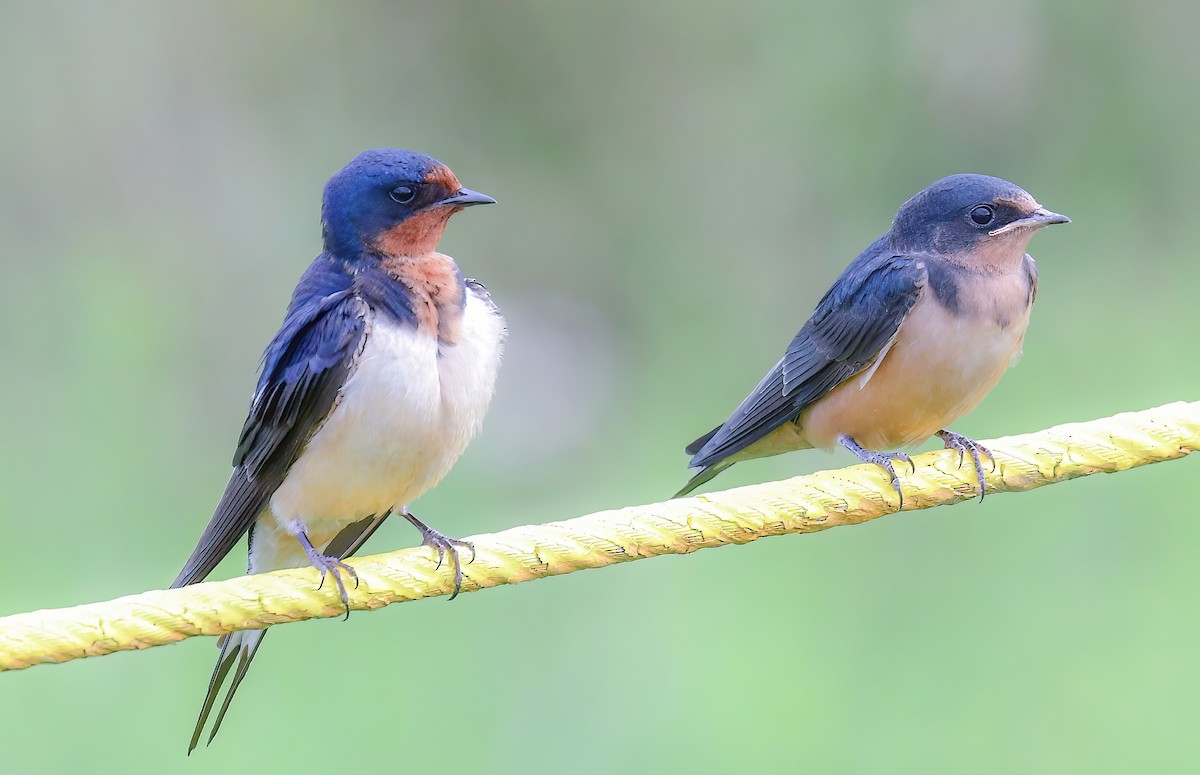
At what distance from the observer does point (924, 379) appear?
289 cm

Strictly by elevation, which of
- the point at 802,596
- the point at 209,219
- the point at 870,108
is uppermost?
the point at 870,108

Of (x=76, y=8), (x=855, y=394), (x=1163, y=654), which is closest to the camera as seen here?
(x=855, y=394)

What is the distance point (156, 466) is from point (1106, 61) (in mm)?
4327

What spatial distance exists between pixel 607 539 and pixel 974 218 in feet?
3.80

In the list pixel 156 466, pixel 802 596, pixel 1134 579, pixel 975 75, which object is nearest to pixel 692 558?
pixel 802 596

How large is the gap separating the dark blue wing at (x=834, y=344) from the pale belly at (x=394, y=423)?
560 millimetres

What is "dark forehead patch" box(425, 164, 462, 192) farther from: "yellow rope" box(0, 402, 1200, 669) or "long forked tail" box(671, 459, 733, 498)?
"long forked tail" box(671, 459, 733, 498)

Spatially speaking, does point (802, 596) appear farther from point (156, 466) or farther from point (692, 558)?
point (156, 466)

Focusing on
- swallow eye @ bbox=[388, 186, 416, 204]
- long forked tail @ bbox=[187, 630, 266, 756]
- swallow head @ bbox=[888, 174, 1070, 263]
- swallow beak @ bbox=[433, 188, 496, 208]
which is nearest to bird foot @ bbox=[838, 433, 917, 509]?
swallow head @ bbox=[888, 174, 1070, 263]

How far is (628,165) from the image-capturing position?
274 inches

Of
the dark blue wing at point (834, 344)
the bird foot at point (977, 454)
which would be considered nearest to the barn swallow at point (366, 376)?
the dark blue wing at point (834, 344)

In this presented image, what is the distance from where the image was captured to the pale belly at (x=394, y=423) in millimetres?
2596

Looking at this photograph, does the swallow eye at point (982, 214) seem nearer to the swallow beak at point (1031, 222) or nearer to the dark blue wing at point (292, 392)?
the swallow beak at point (1031, 222)

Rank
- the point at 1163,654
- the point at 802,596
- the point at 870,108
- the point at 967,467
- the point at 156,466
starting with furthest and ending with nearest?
the point at 870,108
the point at 156,466
the point at 802,596
the point at 1163,654
the point at 967,467
